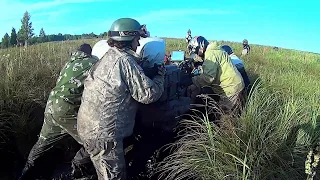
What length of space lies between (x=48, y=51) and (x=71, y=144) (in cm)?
466

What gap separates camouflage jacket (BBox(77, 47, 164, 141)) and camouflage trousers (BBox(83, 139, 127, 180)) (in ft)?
0.22

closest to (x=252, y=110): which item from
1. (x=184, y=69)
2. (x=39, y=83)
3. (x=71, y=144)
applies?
(x=184, y=69)

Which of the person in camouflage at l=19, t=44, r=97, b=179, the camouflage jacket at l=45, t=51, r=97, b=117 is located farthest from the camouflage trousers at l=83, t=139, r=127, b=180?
the camouflage jacket at l=45, t=51, r=97, b=117

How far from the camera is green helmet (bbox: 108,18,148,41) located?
13.5 feet

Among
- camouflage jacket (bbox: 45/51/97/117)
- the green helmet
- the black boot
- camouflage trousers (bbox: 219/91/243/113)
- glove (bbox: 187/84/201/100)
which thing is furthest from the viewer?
glove (bbox: 187/84/201/100)

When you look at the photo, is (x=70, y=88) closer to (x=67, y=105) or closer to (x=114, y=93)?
(x=67, y=105)

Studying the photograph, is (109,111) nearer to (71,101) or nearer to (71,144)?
(71,101)

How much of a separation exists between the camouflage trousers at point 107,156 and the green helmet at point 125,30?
1.16 meters

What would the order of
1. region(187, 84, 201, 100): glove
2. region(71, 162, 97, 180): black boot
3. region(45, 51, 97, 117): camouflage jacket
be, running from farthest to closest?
region(187, 84, 201, 100): glove
region(71, 162, 97, 180): black boot
region(45, 51, 97, 117): camouflage jacket

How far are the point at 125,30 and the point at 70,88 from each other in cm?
121

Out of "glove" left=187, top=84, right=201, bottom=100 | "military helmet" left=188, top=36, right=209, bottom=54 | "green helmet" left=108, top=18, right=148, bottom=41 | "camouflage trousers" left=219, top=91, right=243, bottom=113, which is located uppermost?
"green helmet" left=108, top=18, right=148, bottom=41

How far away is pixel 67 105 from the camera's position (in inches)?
187

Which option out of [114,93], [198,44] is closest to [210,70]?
[198,44]

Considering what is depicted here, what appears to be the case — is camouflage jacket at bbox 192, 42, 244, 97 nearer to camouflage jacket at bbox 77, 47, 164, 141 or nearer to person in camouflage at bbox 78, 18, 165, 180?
person in camouflage at bbox 78, 18, 165, 180
